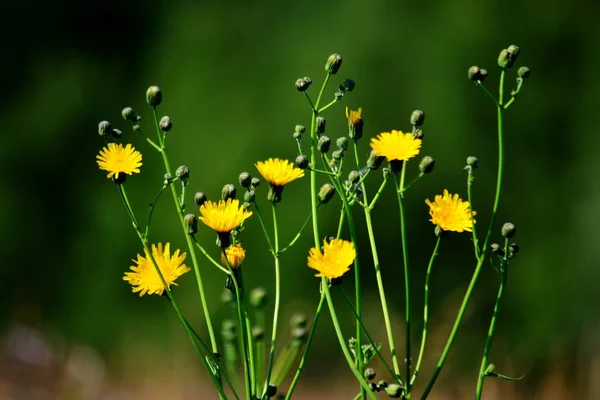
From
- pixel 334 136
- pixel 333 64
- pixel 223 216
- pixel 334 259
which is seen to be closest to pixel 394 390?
pixel 334 259

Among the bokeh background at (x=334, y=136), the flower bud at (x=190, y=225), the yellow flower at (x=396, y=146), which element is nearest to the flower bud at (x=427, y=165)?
the yellow flower at (x=396, y=146)

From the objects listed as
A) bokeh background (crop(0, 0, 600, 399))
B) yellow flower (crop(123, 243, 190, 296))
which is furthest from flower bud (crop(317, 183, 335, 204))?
bokeh background (crop(0, 0, 600, 399))

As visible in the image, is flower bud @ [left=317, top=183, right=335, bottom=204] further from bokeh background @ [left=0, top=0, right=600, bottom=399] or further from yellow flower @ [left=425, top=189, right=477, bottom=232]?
bokeh background @ [left=0, top=0, right=600, bottom=399]

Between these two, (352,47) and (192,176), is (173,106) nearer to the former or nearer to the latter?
(192,176)

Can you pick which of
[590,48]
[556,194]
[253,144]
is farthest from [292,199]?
[590,48]

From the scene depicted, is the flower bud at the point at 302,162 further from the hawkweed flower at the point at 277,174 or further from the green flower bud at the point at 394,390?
the green flower bud at the point at 394,390

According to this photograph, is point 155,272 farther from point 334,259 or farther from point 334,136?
point 334,136
